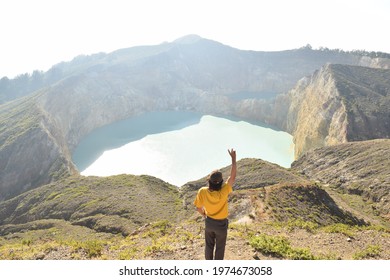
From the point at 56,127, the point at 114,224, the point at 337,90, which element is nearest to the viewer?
the point at 114,224

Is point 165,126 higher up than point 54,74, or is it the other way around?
point 54,74

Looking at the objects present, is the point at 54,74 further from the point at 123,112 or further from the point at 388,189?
the point at 388,189

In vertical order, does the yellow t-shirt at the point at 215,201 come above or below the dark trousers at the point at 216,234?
above

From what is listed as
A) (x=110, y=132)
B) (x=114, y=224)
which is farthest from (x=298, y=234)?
(x=110, y=132)

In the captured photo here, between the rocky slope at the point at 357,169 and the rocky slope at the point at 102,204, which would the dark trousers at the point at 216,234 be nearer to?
the rocky slope at the point at 102,204

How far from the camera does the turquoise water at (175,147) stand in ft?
208

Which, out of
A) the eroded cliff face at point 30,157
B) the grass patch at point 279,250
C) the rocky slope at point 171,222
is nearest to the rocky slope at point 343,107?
the rocky slope at point 171,222

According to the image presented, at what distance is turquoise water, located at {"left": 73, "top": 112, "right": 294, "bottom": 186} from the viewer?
208 ft

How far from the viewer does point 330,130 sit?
191 ft

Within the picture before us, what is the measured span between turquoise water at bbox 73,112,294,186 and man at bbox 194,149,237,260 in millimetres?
48173

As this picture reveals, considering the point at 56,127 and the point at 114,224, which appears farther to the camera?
the point at 56,127

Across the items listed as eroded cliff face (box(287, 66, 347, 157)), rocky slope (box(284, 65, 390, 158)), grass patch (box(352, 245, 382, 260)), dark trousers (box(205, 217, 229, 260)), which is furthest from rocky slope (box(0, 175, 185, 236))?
rocky slope (box(284, 65, 390, 158))

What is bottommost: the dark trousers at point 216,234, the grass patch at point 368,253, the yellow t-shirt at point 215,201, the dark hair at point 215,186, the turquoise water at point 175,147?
the turquoise water at point 175,147

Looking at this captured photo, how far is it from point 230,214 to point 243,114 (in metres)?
87.4
